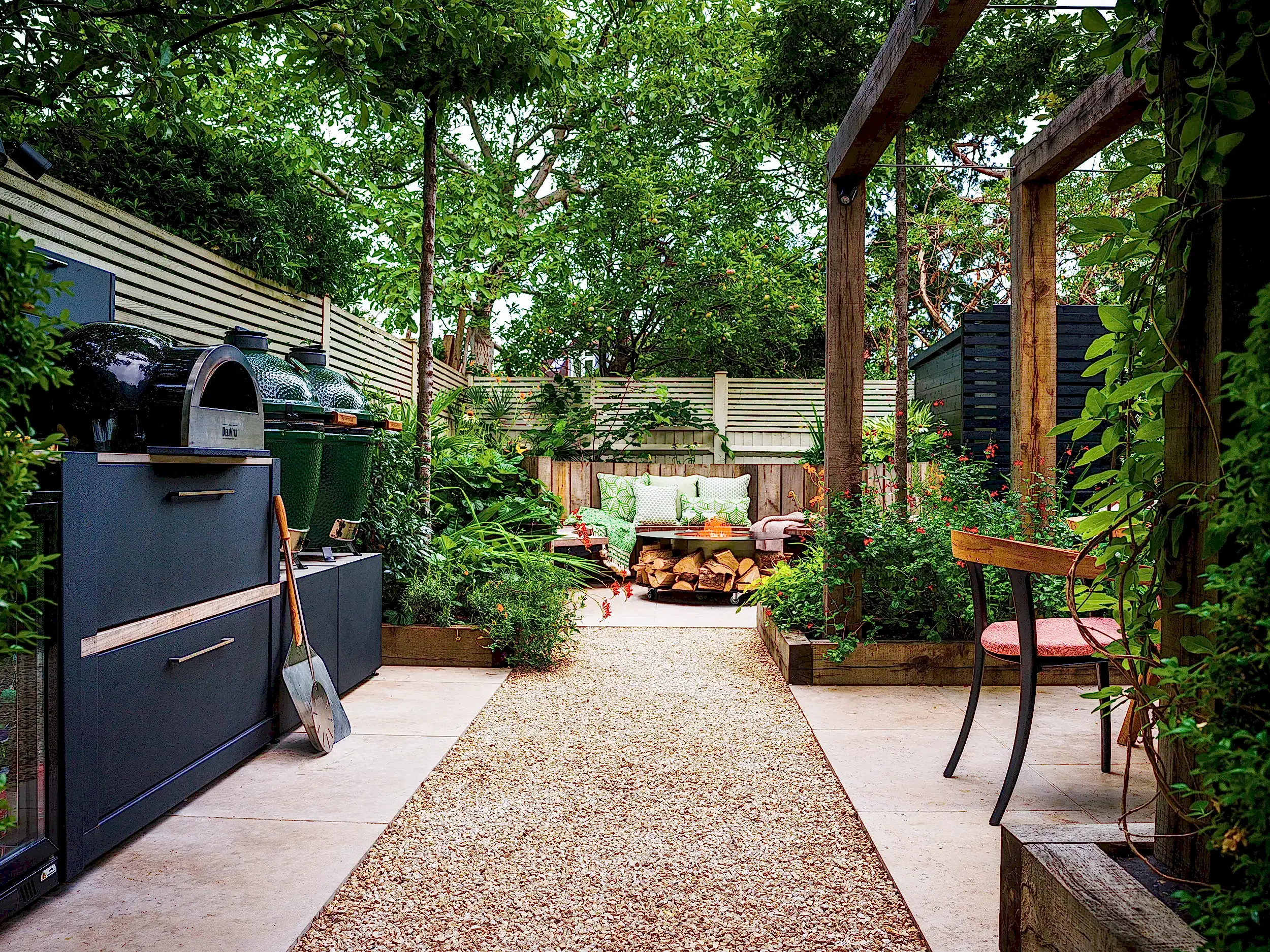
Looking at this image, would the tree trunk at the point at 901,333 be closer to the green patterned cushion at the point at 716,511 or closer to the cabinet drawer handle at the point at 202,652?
the green patterned cushion at the point at 716,511

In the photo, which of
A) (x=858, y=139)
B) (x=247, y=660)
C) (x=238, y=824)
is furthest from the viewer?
(x=858, y=139)

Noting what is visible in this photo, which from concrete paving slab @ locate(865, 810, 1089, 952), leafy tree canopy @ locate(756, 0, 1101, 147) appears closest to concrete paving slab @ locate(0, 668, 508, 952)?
concrete paving slab @ locate(865, 810, 1089, 952)

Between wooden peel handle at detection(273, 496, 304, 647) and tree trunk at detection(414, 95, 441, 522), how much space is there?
1.56 meters

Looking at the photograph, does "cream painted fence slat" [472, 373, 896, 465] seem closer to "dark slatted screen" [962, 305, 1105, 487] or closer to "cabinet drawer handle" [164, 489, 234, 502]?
"dark slatted screen" [962, 305, 1105, 487]

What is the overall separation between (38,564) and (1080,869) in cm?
149

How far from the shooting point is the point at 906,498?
13.8 feet

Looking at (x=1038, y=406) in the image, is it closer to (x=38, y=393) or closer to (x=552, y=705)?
(x=552, y=705)

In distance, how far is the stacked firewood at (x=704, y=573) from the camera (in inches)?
247

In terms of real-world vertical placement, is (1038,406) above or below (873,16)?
below

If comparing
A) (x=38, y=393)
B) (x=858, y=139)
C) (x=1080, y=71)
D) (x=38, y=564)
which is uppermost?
(x=1080, y=71)

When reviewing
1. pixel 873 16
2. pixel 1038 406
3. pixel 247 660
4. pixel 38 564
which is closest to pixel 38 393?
pixel 247 660

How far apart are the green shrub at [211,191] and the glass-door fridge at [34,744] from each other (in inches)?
71.0

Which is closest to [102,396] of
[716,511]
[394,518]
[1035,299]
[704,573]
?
[394,518]

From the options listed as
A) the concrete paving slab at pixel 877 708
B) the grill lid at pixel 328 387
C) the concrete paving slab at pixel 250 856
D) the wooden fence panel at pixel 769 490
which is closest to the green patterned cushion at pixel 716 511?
the wooden fence panel at pixel 769 490
